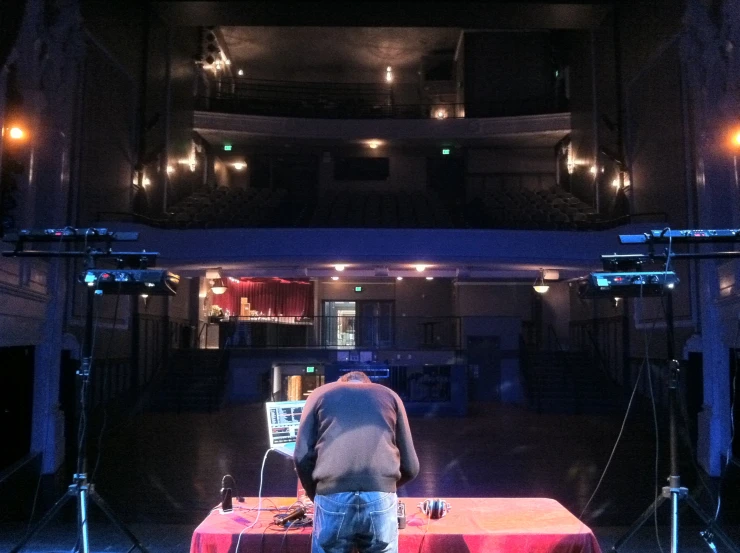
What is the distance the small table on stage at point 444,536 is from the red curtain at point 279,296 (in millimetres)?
17346

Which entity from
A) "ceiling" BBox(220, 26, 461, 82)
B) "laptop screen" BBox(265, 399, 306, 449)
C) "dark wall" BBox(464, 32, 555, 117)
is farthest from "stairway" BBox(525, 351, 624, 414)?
"laptop screen" BBox(265, 399, 306, 449)

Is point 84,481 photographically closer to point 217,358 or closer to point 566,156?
point 217,358

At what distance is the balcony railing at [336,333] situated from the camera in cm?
1736

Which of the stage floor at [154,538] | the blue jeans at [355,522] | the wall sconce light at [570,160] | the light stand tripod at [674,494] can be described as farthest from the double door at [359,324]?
the blue jeans at [355,522]

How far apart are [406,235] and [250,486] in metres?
6.24

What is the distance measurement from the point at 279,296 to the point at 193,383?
6.41 m

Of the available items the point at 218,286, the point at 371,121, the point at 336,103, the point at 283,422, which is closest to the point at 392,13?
the point at 371,121

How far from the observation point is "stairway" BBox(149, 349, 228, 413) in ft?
46.5

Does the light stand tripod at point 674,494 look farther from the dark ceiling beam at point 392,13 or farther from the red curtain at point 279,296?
the red curtain at point 279,296

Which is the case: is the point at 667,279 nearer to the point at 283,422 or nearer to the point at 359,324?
the point at 283,422

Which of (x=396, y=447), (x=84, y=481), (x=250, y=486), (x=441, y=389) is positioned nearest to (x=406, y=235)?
(x=441, y=389)

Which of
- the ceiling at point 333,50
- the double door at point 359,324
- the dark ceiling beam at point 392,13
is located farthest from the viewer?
the ceiling at point 333,50

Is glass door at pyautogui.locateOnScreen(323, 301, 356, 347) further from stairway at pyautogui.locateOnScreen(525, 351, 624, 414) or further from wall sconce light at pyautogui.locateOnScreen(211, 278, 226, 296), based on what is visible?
stairway at pyautogui.locateOnScreen(525, 351, 624, 414)

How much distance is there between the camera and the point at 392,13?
13.7 m
